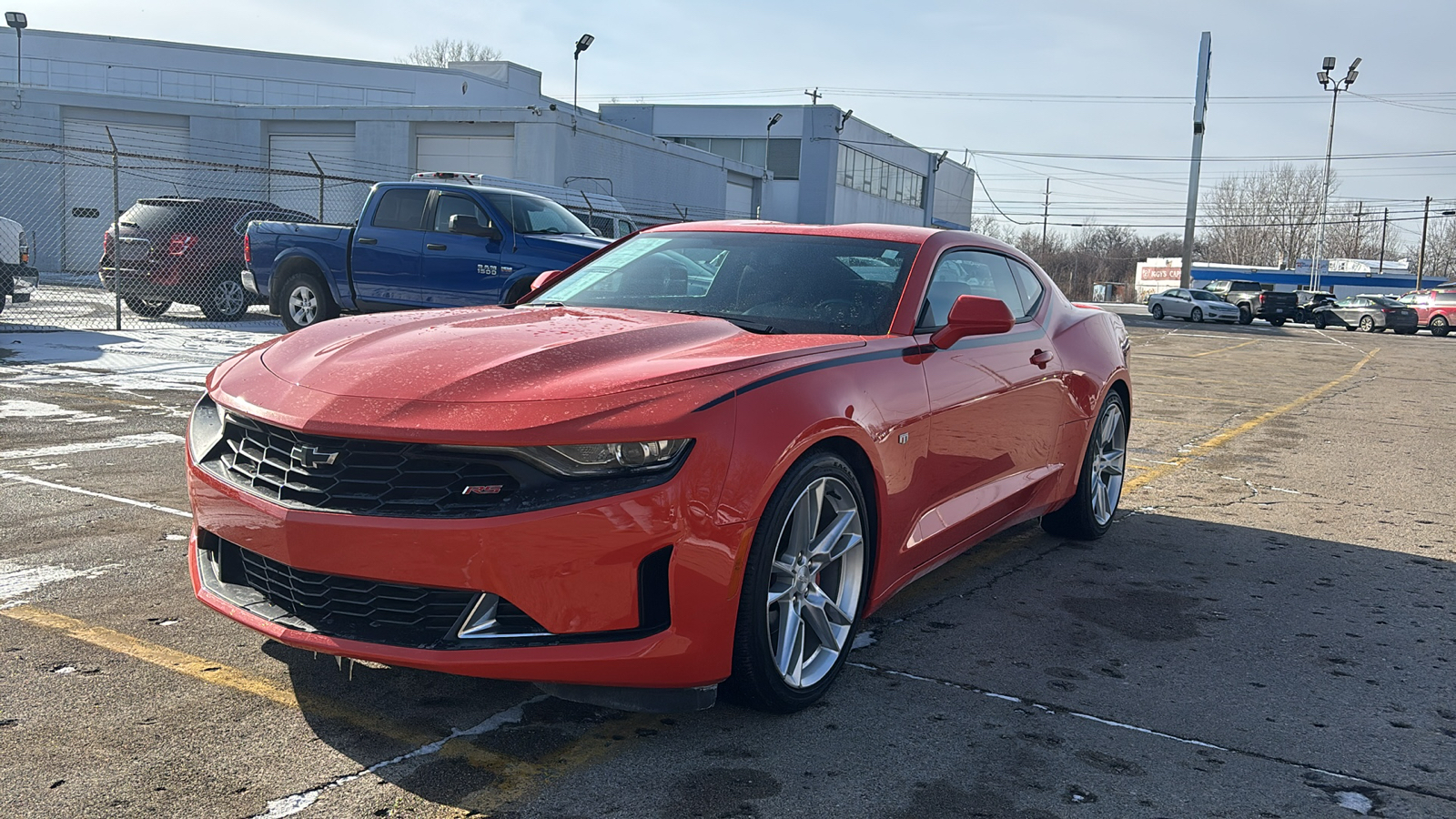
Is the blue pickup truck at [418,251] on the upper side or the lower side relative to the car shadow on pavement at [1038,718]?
upper

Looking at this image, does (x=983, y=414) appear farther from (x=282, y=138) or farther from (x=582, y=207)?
(x=282, y=138)

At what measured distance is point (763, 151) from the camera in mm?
53469

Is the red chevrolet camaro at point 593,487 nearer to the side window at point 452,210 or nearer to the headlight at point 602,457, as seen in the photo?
the headlight at point 602,457

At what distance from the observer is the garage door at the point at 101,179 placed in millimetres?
31312

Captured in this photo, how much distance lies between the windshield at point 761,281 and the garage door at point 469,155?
25.1 meters

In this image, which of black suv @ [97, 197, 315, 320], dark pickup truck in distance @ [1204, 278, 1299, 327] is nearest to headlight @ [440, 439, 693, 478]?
black suv @ [97, 197, 315, 320]

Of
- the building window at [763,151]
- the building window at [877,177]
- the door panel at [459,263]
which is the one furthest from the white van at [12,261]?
the building window at [877,177]

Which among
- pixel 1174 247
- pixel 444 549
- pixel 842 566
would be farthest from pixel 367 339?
pixel 1174 247

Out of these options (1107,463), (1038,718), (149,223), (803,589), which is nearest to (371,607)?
(803,589)

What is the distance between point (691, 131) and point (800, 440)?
174ft

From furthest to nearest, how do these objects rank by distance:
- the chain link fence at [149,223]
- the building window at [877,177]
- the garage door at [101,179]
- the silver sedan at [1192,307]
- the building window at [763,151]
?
the building window at [877,177]
the building window at [763,151]
the silver sedan at [1192,307]
the garage door at [101,179]
the chain link fence at [149,223]

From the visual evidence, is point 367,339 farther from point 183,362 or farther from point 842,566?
point 183,362

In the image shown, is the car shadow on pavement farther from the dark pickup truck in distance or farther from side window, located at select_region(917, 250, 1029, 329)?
the dark pickup truck in distance

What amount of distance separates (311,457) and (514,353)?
64cm
